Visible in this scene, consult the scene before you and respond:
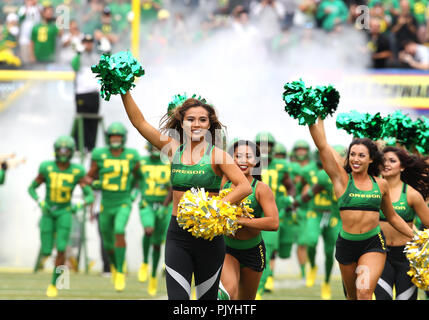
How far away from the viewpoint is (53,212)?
12070mm

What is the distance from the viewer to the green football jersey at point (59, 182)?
480 inches

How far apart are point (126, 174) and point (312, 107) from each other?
619 cm

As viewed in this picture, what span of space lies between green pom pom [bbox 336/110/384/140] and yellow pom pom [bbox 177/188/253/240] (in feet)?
6.08

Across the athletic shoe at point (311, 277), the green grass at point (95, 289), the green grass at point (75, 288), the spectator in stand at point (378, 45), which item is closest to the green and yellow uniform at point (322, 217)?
the athletic shoe at point (311, 277)

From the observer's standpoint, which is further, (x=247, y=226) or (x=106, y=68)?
(x=247, y=226)

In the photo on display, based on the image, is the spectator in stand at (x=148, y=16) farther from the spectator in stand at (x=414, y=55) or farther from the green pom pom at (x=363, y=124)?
the green pom pom at (x=363, y=124)

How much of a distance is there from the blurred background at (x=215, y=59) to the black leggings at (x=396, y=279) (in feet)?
27.5

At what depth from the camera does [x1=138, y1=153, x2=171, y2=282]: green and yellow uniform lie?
42.0 ft

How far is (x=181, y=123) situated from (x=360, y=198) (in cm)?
165

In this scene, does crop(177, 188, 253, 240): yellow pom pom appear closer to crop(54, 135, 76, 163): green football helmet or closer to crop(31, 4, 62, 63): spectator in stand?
crop(54, 135, 76, 163): green football helmet

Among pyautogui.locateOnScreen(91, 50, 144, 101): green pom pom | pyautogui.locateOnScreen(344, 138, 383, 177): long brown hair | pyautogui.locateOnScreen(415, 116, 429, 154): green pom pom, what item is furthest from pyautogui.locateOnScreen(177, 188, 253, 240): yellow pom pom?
pyautogui.locateOnScreen(415, 116, 429, 154): green pom pom

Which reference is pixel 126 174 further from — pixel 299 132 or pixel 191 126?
pixel 191 126

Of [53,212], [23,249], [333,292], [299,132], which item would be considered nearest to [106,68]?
[53,212]
